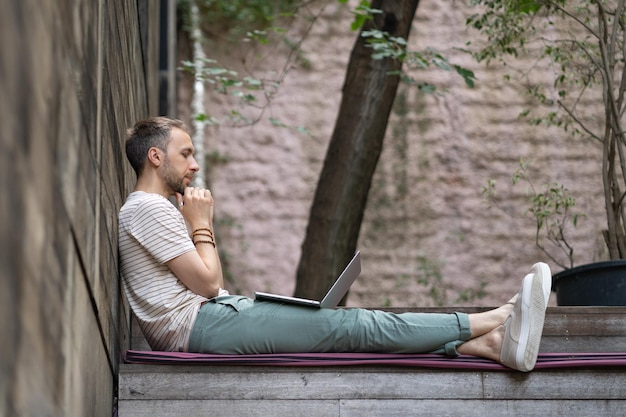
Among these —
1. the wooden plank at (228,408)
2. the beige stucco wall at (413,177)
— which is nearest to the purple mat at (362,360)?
the wooden plank at (228,408)

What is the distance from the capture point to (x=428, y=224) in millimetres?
9531

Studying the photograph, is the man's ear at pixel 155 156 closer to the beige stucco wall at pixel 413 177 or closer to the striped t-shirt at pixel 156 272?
the striped t-shirt at pixel 156 272

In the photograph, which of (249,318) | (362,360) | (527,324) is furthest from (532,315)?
(249,318)

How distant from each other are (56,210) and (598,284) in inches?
127

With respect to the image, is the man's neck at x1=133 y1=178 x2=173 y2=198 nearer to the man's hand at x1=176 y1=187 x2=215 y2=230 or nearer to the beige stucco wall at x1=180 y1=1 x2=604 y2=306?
the man's hand at x1=176 y1=187 x2=215 y2=230

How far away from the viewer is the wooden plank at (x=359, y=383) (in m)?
3.28

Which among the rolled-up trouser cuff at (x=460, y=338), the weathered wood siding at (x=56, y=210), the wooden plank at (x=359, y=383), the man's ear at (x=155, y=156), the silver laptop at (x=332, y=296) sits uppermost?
the weathered wood siding at (x=56, y=210)

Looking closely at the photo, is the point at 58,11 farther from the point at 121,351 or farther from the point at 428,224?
the point at 428,224

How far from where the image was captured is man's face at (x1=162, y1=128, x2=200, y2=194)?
3.81 m

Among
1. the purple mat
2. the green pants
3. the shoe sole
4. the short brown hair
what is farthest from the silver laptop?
the short brown hair

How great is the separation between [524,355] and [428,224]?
6.22m

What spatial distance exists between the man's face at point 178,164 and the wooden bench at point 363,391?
77cm

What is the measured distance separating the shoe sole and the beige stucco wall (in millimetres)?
5840

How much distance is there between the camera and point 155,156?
381 centimetres
